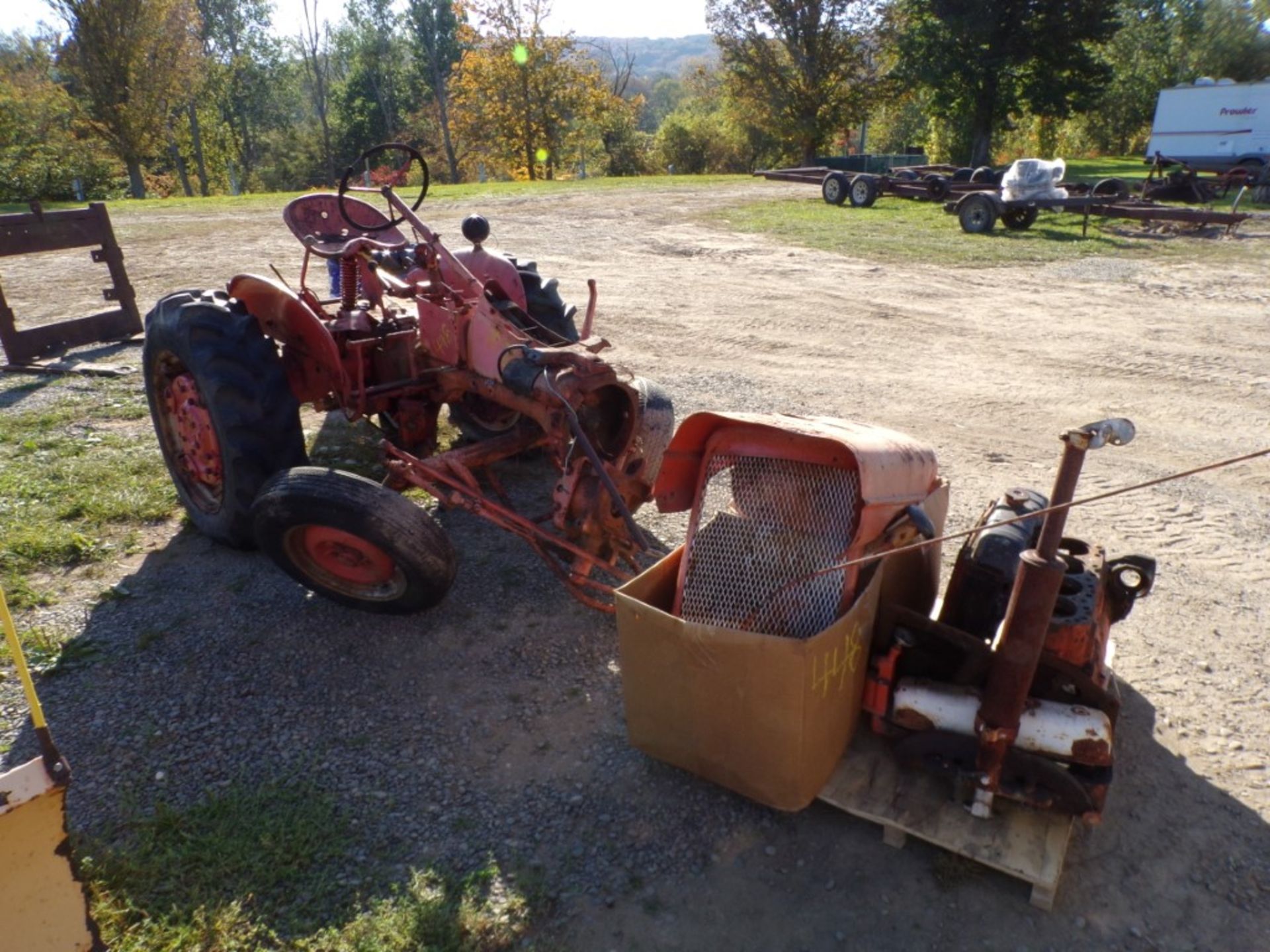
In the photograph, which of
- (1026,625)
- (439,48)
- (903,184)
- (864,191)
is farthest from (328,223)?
(439,48)

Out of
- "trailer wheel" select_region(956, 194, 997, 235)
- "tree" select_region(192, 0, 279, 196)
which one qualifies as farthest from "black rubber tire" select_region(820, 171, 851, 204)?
"tree" select_region(192, 0, 279, 196)

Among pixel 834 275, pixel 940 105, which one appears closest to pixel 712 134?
pixel 940 105

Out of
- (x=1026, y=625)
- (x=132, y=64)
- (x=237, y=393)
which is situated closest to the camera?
(x=1026, y=625)

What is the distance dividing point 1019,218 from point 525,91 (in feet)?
77.6

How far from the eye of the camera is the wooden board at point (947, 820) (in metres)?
2.41

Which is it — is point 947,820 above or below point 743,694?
below

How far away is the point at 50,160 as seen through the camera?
25312 mm

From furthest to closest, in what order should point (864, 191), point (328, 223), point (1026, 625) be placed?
point (864, 191) < point (328, 223) < point (1026, 625)

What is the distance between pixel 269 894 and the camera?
2482 millimetres

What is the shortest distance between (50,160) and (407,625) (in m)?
28.6

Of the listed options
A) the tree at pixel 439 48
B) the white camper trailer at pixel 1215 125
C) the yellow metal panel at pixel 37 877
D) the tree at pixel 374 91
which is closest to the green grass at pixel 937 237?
the white camper trailer at pixel 1215 125

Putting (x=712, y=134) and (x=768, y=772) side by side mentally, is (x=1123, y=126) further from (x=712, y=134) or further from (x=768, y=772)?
(x=768, y=772)

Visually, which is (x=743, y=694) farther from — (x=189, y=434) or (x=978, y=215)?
(x=978, y=215)

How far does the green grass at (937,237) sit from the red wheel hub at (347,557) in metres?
9.62
